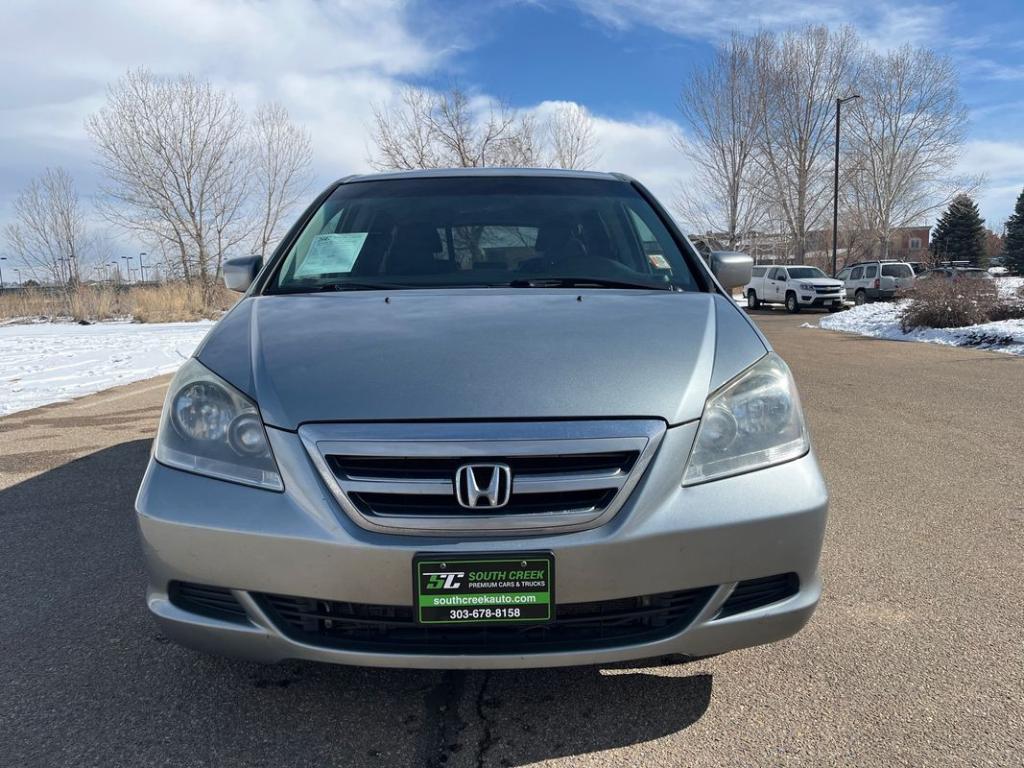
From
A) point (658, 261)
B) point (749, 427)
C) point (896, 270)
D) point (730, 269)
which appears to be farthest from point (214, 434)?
point (896, 270)

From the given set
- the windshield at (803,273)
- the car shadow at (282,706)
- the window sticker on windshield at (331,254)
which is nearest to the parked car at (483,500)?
the car shadow at (282,706)

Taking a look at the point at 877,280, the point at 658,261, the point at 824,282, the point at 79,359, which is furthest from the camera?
the point at 877,280

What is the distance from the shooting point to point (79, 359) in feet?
37.6

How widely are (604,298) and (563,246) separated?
54 cm

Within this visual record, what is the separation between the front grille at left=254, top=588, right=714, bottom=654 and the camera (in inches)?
68.2

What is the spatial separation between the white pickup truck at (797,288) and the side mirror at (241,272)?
23.8 metres

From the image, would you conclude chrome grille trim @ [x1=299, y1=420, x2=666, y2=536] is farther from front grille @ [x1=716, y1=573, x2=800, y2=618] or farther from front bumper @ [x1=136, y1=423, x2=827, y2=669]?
front grille @ [x1=716, y1=573, x2=800, y2=618]

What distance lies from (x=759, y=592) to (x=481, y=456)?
77 centimetres

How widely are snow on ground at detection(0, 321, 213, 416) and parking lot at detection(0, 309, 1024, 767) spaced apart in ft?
17.6

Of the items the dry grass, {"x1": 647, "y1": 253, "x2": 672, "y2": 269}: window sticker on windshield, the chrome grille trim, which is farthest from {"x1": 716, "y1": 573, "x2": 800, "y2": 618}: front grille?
the dry grass

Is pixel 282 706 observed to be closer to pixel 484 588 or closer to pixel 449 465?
pixel 484 588

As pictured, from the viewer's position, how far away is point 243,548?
1.73 metres

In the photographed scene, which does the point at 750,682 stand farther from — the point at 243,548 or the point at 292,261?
the point at 292,261

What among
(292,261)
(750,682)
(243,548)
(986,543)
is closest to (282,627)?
(243,548)
